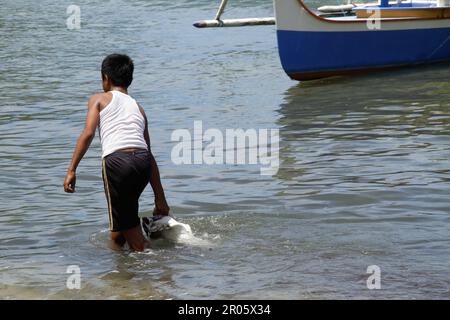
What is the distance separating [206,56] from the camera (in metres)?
20.5

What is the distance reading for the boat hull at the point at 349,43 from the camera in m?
16.8

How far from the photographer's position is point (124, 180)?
6.72m

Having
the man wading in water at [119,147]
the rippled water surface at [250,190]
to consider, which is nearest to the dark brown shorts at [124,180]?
the man wading in water at [119,147]

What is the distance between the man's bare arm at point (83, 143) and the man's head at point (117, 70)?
7.6 inches

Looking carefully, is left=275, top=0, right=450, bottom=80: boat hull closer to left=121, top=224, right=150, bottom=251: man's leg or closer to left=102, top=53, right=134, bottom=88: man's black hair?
left=102, top=53, right=134, bottom=88: man's black hair

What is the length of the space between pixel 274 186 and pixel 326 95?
6.39 metres

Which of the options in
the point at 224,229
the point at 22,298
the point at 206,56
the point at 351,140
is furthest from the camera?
the point at 206,56

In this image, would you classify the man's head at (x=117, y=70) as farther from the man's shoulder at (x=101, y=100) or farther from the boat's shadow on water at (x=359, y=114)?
the boat's shadow on water at (x=359, y=114)

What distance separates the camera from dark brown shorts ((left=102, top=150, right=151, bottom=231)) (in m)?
6.73

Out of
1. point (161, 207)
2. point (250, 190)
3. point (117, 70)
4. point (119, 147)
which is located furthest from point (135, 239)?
point (250, 190)

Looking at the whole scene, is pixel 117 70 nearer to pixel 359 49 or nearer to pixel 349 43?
pixel 349 43

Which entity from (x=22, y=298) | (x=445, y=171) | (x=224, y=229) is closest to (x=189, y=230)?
(x=224, y=229)

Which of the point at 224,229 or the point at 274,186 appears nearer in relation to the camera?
the point at 224,229
